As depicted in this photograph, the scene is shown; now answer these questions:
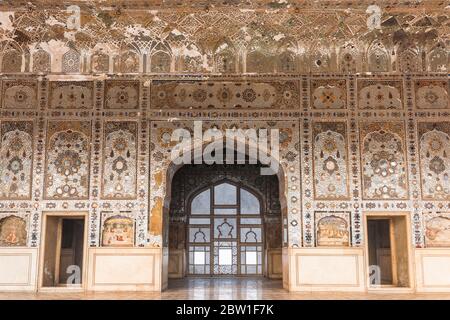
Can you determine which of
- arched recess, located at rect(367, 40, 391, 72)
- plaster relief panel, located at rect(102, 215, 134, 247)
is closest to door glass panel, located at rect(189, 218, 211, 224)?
plaster relief panel, located at rect(102, 215, 134, 247)

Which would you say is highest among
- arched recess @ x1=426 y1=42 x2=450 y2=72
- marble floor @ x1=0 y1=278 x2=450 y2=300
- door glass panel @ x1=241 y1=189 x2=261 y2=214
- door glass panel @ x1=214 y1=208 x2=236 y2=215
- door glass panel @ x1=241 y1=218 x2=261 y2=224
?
arched recess @ x1=426 y1=42 x2=450 y2=72

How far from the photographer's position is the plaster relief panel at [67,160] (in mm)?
8922

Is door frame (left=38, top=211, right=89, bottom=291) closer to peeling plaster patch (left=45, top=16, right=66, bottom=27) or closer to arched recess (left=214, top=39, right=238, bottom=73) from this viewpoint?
peeling plaster patch (left=45, top=16, right=66, bottom=27)

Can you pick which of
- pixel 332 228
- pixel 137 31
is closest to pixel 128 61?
pixel 137 31

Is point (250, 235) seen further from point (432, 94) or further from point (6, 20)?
point (6, 20)

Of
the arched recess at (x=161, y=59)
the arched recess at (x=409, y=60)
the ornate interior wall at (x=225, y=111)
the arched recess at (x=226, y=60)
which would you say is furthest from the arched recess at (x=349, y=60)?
the arched recess at (x=161, y=59)

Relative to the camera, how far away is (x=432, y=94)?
9141 mm

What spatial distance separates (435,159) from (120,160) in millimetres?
5498

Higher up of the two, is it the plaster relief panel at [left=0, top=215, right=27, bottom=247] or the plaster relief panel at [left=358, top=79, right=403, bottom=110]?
the plaster relief panel at [left=358, top=79, right=403, bottom=110]

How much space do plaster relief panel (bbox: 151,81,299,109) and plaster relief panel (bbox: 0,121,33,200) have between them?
231cm

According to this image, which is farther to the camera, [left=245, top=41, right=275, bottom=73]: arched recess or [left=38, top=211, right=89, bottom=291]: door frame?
[left=245, top=41, right=275, bottom=73]: arched recess

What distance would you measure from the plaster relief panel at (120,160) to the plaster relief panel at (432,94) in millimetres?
5079

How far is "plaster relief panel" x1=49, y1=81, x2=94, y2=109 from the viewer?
917cm

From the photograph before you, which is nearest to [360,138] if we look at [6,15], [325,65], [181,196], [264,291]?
[325,65]
